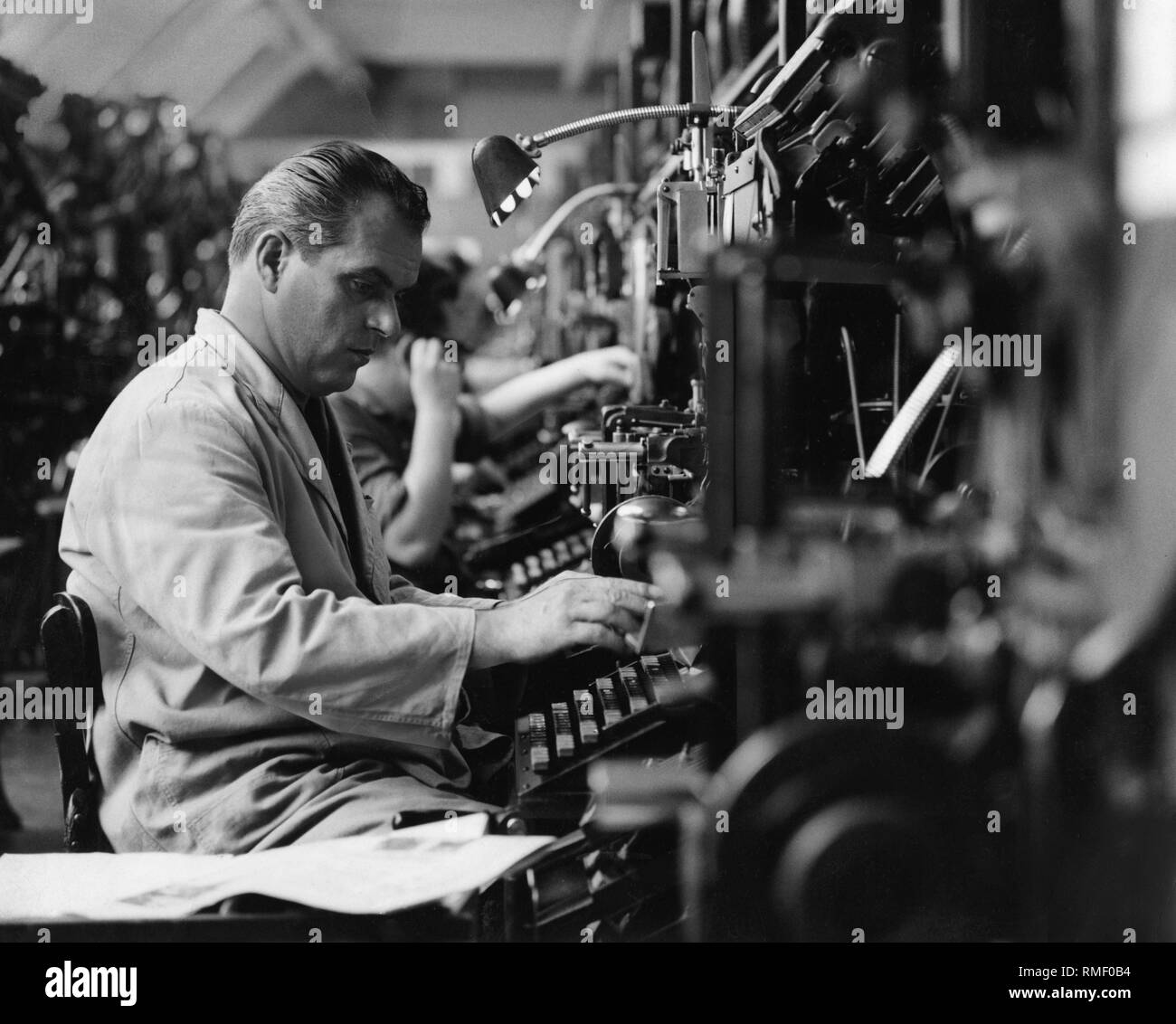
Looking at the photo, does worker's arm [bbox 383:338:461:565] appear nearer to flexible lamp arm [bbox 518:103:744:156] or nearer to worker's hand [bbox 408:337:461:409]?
worker's hand [bbox 408:337:461:409]

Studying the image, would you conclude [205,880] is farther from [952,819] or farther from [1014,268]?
[1014,268]

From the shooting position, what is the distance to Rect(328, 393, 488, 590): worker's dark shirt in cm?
302

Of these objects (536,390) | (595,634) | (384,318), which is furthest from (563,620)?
(536,390)

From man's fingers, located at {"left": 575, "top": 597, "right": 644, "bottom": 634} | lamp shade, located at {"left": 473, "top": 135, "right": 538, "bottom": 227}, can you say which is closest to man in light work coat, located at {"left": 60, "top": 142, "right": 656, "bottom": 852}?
man's fingers, located at {"left": 575, "top": 597, "right": 644, "bottom": 634}

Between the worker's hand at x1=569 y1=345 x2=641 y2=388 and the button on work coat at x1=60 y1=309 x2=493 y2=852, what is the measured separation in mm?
1688

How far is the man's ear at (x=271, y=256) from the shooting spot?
5.55 ft

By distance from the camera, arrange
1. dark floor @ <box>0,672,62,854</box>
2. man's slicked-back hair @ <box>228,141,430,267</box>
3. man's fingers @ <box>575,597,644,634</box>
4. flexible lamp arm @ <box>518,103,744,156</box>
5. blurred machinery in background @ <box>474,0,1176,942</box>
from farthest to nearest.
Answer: dark floor @ <box>0,672,62,854</box> < flexible lamp arm @ <box>518,103,744,156</box> < man's slicked-back hair @ <box>228,141,430,267</box> < man's fingers @ <box>575,597,644,634</box> < blurred machinery in background @ <box>474,0,1176,942</box>

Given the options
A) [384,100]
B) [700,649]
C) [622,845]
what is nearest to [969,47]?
[700,649]

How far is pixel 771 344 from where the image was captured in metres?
1.24

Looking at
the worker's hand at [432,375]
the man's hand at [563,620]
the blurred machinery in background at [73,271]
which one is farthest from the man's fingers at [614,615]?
the worker's hand at [432,375]

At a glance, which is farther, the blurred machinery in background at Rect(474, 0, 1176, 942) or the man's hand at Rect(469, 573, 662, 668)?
the man's hand at Rect(469, 573, 662, 668)

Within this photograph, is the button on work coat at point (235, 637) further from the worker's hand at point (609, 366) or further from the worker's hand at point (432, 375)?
the worker's hand at point (609, 366)

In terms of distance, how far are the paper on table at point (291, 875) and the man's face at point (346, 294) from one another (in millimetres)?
662

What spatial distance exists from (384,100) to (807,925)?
8.88m
